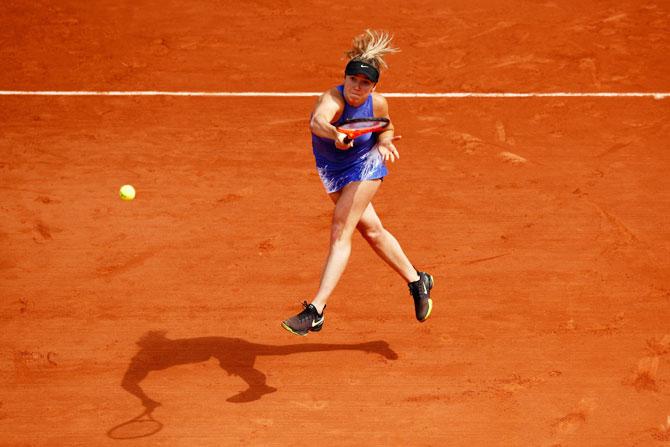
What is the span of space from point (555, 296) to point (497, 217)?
1517 mm

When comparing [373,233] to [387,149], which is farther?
[373,233]

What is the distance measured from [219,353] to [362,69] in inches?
106

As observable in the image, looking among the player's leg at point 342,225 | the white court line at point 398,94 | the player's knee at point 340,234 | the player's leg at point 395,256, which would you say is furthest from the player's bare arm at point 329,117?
the white court line at point 398,94

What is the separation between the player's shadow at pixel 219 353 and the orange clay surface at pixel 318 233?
25mm

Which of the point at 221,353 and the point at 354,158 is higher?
the point at 354,158

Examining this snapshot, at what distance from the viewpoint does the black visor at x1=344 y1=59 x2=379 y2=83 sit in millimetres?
6992

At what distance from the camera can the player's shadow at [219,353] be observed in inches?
311

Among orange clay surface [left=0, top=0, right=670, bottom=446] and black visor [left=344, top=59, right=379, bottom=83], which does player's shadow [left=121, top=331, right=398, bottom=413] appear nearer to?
orange clay surface [left=0, top=0, right=670, bottom=446]

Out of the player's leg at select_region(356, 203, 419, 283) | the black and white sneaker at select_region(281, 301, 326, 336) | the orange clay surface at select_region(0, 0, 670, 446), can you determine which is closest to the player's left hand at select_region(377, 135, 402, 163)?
the player's leg at select_region(356, 203, 419, 283)

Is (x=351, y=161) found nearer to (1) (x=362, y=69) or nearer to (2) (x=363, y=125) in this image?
(2) (x=363, y=125)

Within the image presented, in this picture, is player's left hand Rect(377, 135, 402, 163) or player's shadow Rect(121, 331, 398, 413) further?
player's shadow Rect(121, 331, 398, 413)

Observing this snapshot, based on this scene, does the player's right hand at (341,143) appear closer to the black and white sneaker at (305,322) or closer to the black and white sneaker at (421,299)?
the black and white sneaker at (305,322)

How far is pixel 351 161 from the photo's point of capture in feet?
24.3

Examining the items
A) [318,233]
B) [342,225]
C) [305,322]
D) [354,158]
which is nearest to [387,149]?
[354,158]
